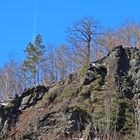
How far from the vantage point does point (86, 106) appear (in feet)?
64.6

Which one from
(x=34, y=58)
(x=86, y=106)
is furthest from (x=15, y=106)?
(x=34, y=58)

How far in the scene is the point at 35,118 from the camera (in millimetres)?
20422

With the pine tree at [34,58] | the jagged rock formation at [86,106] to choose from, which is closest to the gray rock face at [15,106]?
the jagged rock formation at [86,106]

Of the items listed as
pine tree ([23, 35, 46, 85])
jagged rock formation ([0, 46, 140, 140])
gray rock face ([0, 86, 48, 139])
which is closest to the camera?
jagged rock formation ([0, 46, 140, 140])

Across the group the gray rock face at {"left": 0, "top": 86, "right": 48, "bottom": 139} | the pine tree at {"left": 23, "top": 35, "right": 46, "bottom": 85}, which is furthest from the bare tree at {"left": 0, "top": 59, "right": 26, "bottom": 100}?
the gray rock face at {"left": 0, "top": 86, "right": 48, "bottom": 139}

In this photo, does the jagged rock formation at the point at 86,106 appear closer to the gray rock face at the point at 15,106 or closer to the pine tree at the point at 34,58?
the gray rock face at the point at 15,106

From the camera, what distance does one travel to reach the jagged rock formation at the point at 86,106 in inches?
717

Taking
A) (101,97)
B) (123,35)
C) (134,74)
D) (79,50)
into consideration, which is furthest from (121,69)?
(123,35)

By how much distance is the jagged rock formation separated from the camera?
59.8 feet

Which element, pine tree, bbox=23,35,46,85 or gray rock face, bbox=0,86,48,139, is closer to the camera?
gray rock face, bbox=0,86,48,139

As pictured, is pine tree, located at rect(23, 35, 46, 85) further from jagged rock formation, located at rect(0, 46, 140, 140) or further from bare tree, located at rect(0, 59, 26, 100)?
jagged rock formation, located at rect(0, 46, 140, 140)

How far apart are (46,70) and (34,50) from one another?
284cm

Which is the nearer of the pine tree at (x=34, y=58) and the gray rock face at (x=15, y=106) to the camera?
the gray rock face at (x=15, y=106)

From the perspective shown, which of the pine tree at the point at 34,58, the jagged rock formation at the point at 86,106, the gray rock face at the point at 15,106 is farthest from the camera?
the pine tree at the point at 34,58
